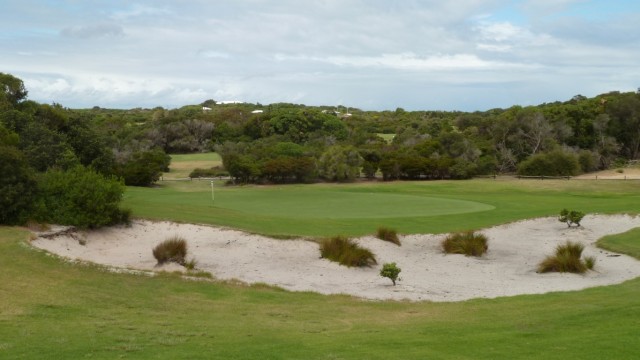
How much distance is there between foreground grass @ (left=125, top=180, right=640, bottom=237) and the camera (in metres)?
29.6

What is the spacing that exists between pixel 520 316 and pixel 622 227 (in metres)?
19.6

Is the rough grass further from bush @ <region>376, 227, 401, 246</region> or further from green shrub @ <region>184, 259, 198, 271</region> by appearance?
bush @ <region>376, 227, 401, 246</region>

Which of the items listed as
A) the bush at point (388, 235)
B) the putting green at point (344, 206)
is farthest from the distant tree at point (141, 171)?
the bush at point (388, 235)

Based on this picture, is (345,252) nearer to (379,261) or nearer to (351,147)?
(379,261)

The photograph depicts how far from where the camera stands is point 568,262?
2234 centimetres

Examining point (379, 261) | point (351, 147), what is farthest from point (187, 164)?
point (379, 261)

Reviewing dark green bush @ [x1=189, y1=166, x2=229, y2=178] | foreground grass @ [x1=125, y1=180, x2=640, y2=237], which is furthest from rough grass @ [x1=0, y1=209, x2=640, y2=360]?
dark green bush @ [x1=189, y1=166, x2=229, y2=178]

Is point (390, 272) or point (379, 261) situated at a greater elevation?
point (390, 272)

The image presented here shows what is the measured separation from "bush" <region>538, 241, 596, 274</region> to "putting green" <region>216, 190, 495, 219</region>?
11270 mm

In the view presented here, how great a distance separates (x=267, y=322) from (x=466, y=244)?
1409 cm

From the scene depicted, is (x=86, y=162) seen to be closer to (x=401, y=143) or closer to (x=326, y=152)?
(x=326, y=152)

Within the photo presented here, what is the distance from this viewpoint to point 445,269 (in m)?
24.1

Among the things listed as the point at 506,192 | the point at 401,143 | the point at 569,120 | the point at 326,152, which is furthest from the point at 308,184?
the point at 569,120

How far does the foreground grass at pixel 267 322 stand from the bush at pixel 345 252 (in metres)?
5.13
